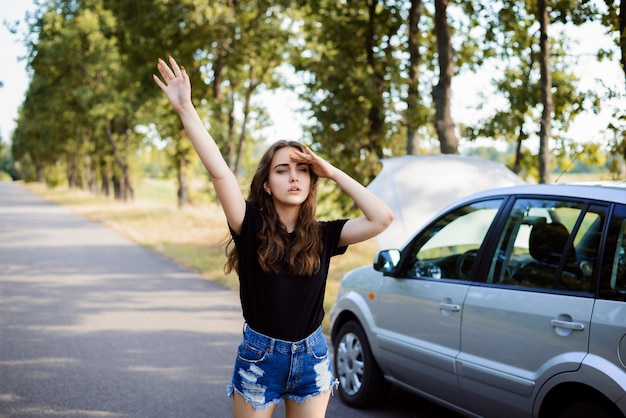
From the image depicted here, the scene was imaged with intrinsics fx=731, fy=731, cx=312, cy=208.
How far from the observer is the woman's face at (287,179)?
291 cm

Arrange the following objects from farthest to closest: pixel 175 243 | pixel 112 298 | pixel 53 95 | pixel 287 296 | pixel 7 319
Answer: pixel 53 95, pixel 175 243, pixel 112 298, pixel 7 319, pixel 287 296

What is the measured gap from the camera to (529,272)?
13.6 feet

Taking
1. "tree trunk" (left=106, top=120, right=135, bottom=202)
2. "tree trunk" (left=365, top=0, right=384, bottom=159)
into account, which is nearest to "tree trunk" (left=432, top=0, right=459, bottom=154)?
"tree trunk" (left=365, top=0, right=384, bottom=159)

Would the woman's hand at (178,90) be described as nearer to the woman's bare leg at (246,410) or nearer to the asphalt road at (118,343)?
the woman's bare leg at (246,410)

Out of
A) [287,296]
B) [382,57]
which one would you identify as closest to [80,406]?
[287,296]

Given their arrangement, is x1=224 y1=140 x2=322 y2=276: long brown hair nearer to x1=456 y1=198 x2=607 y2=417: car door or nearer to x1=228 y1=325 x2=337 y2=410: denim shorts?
x1=228 y1=325 x2=337 y2=410: denim shorts

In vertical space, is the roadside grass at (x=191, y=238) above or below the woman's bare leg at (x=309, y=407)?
below

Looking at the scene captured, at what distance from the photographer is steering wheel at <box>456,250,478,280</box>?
15.4 feet

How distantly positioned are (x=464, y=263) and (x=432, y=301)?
1.07ft

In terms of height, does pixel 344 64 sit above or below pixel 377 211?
above

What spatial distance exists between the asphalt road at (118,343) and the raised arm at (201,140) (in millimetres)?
3069

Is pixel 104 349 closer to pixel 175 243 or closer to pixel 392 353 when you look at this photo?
pixel 392 353

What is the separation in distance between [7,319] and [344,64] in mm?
9638

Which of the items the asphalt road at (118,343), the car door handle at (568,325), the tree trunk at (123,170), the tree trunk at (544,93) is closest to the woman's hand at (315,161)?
the car door handle at (568,325)
